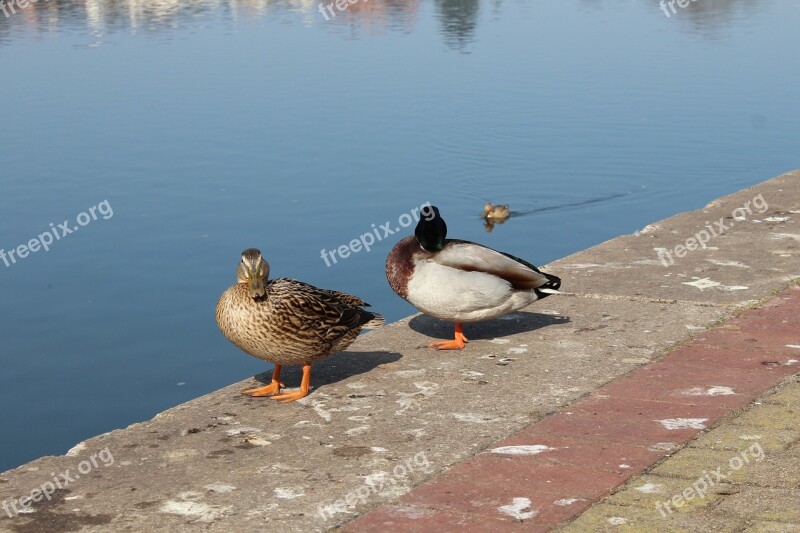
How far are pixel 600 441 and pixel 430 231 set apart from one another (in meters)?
1.74

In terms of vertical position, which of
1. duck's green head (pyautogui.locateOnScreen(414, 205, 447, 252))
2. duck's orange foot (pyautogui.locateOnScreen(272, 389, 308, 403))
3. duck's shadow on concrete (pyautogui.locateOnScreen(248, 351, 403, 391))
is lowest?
duck's shadow on concrete (pyautogui.locateOnScreen(248, 351, 403, 391))

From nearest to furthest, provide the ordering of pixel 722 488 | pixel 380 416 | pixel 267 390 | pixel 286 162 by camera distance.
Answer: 1. pixel 722 488
2. pixel 380 416
3. pixel 267 390
4. pixel 286 162

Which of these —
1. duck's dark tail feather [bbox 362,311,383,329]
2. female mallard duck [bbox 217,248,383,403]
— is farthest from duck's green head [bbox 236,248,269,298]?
duck's dark tail feather [bbox 362,311,383,329]

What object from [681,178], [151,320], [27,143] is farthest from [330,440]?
[27,143]

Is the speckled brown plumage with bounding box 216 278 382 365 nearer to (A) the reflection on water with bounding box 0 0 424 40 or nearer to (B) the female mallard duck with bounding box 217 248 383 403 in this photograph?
(B) the female mallard duck with bounding box 217 248 383 403

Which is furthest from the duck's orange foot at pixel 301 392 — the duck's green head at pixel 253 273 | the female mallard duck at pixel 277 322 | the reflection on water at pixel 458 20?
the reflection on water at pixel 458 20

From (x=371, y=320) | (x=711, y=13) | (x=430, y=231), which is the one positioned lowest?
(x=711, y=13)

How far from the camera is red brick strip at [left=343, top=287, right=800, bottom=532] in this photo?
4008mm

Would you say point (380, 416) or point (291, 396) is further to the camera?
point (291, 396)

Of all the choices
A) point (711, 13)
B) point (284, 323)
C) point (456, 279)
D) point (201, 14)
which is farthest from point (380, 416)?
point (711, 13)

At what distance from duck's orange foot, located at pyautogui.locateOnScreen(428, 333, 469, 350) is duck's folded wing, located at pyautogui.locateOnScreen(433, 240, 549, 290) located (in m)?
0.33

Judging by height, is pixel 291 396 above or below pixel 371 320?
below

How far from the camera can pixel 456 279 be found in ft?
19.5

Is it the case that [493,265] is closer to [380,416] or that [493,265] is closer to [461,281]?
[461,281]
